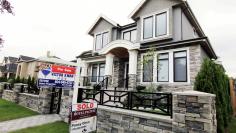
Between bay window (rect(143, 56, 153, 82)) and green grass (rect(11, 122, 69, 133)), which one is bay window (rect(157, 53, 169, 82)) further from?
green grass (rect(11, 122, 69, 133))

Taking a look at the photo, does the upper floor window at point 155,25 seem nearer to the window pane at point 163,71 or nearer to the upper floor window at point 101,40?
the window pane at point 163,71

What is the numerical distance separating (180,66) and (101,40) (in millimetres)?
8864

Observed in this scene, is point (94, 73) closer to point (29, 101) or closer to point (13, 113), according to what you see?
point (29, 101)

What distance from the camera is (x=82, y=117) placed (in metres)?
4.72

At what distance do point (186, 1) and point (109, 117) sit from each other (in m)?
9.51

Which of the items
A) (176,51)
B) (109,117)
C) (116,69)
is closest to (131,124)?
(109,117)

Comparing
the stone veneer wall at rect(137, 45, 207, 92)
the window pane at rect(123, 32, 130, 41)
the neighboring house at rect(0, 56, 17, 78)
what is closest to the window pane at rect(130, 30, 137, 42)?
the window pane at rect(123, 32, 130, 41)

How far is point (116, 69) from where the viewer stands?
13328mm

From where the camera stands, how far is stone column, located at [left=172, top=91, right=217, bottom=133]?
Result: 383cm

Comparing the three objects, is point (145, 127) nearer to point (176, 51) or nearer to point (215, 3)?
point (176, 51)

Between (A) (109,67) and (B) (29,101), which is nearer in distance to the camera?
(B) (29,101)

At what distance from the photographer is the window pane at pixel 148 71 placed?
10659 millimetres

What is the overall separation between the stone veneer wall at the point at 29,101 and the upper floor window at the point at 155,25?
914cm

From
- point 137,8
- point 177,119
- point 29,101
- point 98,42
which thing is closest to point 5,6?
point 177,119
